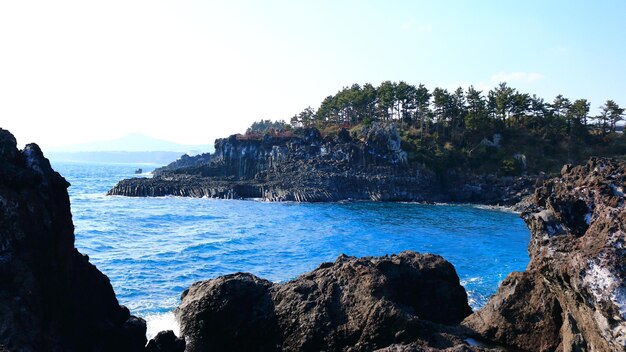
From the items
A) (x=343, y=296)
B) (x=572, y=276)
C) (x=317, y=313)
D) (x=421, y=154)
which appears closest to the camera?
(x=572, y=276)

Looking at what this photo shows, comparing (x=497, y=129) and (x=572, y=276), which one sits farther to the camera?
(x=497, y=129)

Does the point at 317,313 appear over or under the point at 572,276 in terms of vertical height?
under

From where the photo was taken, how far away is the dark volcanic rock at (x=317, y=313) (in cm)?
1363

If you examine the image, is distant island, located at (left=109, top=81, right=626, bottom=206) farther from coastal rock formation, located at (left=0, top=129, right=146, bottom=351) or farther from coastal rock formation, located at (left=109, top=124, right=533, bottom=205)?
coastal rock formation, located at (left=0, top=129, right=146, bottom=351)

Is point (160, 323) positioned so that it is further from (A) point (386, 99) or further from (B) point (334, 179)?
(A) point (386, 99)

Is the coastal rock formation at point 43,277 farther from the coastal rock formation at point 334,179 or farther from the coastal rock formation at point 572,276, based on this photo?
the coastal rock formation at point 334,179

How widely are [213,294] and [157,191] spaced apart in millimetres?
71787

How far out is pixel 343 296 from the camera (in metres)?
15.0

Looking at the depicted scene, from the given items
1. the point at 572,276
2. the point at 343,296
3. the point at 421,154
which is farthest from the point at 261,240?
the point at 421,154

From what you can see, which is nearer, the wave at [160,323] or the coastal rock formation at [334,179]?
the wave at [160,323]

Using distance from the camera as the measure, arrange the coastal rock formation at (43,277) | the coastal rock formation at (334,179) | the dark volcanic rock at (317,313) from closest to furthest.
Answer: the coastal rock formation at (43,277), the dark volcanic rock at (317,313), the coastal rock formation at (334,179)

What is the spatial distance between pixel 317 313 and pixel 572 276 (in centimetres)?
729

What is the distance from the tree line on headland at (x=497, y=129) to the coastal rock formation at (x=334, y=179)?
4.95 metres

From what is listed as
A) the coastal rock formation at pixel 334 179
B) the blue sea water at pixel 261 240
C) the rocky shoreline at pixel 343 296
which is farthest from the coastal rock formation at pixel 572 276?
the coastal rock formation at pixel 334 179
